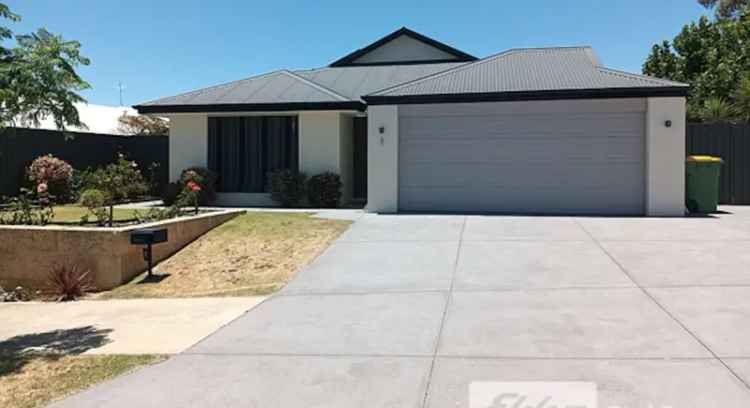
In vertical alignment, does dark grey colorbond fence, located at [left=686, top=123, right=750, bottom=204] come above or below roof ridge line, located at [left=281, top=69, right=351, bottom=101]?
below

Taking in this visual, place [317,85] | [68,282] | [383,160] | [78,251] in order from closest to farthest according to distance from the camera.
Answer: [68,282], [78,251], [383,160], [317,85]

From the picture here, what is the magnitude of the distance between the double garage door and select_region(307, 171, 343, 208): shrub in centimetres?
223

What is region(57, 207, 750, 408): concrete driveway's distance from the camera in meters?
5.00

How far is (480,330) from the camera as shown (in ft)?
21.6

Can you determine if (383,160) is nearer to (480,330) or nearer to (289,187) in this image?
(289,187)

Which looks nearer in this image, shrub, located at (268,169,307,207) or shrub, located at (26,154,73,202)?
shrub, located at (268,169,307,207)

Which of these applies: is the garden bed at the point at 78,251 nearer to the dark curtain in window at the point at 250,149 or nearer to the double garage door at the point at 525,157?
the dark curtain in window at the point at 250,149

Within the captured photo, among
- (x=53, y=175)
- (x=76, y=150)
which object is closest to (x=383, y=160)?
(x=53, y=175)

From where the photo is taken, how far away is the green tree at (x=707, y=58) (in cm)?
2666

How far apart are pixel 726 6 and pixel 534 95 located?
25517 mm

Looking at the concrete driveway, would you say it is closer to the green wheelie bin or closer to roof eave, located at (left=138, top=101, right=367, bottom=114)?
the green wheelie bin

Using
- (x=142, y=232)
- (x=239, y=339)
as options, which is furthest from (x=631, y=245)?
(x=142, y=232)

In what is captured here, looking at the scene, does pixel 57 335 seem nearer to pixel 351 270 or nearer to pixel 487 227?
pixel 351 270

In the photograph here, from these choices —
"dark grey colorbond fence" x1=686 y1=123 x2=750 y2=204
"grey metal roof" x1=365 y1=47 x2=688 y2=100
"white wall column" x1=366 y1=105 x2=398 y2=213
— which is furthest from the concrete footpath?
"dark grey colorbond fence" x1=686 y1=123 x2=750 y2=204
